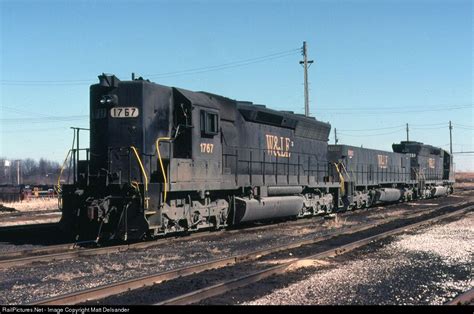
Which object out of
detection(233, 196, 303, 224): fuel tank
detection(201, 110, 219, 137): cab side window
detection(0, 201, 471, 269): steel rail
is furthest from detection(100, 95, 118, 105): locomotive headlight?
detection(233, 196, 303, 224): fuel tank

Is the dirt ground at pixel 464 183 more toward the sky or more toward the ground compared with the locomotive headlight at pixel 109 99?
more toward the ground

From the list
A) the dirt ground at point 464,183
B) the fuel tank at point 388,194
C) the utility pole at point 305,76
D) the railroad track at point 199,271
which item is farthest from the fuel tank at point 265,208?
the dirt ground at point 464,183

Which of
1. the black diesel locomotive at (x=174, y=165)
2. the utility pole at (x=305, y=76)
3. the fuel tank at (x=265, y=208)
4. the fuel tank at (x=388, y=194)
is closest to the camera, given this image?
the black diesel locomotive at (x=174, y=165)

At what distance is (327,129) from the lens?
22609 millimetres

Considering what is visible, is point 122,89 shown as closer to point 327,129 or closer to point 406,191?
point 327,129

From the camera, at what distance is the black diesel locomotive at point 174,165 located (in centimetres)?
1192

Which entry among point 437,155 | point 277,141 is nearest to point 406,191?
point 437,155

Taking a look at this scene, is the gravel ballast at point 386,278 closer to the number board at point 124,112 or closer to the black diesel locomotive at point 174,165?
the black diesel locomotive at point 174,165

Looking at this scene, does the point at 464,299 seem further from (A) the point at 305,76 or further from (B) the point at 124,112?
(A) the point at 305,76

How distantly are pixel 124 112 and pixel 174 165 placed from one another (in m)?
1.83

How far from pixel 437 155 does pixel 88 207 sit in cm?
3581

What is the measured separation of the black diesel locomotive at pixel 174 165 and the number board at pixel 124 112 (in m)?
0.02

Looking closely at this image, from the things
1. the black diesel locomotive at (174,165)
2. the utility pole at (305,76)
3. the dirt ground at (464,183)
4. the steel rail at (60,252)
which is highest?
the utility pole at (305,76)

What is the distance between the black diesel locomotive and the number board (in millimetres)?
25
